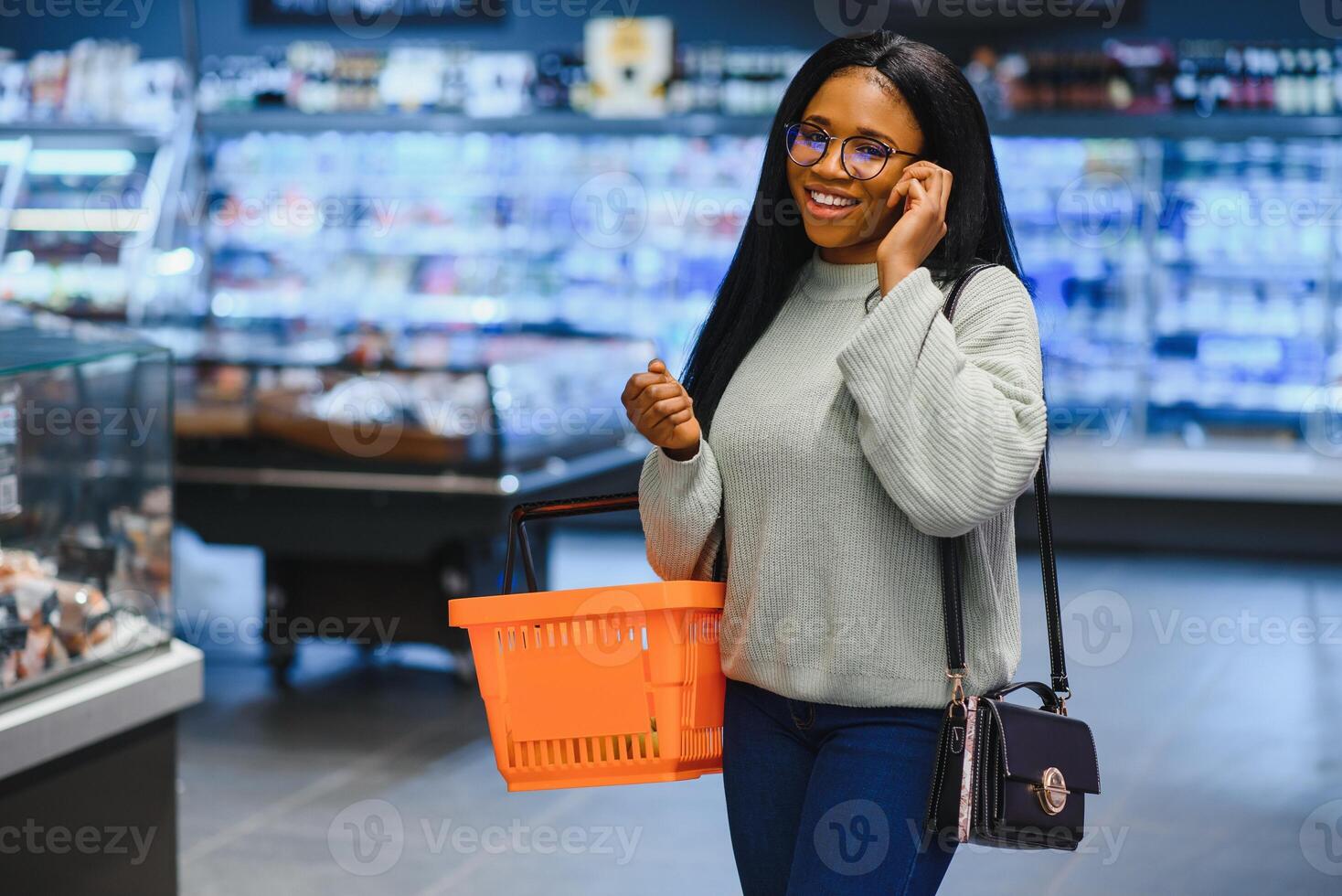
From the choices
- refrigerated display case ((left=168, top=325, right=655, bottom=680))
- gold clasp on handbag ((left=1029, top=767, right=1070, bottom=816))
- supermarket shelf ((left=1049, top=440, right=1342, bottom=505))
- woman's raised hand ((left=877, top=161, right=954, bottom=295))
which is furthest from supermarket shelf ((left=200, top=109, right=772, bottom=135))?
gold clasp on handbag ((left=1029, top=767, right=1070, bottom=816))

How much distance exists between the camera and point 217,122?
8711 mm

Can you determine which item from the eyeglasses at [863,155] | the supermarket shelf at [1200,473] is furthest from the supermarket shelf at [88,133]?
the eyeglasses at [863,155]

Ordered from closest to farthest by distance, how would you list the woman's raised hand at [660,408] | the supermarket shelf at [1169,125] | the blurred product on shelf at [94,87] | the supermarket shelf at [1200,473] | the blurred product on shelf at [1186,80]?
the woman's raised hand at [660,408] → the supermarket shelf at [1200,473] → the supermarket shelf at [1169,125] → the blurred product on shelf at [1186,80] → the blurred product on shelf at [94,87]

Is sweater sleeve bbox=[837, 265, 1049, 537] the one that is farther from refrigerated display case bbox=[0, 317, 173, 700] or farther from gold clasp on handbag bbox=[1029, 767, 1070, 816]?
refrigerated display case bbox=[0, 317, 173, 700]

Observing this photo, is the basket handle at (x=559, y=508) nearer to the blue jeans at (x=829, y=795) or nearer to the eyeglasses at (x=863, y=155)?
the blue jeans at (x=829, y=795)

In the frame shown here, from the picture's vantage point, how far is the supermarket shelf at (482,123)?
26.5ft

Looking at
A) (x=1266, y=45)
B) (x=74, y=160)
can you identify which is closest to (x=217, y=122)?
(x=74, y=160)

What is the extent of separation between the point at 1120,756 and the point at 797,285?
2960 mm

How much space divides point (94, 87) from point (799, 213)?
26.2 ft

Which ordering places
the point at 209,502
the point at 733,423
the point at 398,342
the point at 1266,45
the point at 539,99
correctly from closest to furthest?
the point at 733,423, the point at 209,502, the point at 398,342, the point at 1266,45, the point at 539,99

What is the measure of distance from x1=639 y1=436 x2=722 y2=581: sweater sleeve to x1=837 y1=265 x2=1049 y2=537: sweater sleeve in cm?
23

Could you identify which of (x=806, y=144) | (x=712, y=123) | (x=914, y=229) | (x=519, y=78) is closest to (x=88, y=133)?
(x=519, y=78)

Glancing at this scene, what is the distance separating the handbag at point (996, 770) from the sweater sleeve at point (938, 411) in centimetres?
10

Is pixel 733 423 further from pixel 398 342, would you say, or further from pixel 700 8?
pixel 700 8
